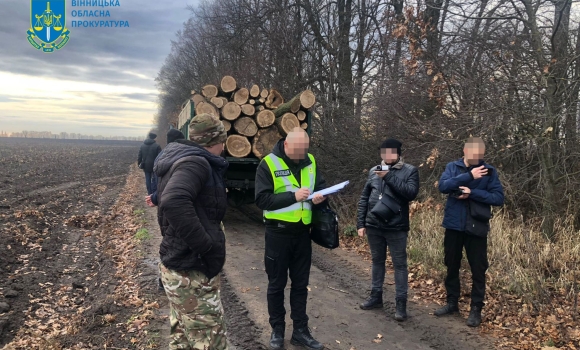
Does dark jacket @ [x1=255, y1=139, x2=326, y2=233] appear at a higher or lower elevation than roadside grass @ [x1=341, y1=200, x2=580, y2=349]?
higher

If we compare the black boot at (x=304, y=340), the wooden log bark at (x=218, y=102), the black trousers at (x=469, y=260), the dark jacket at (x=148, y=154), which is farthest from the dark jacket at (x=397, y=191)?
the dark jacket at (x=148, y=154)

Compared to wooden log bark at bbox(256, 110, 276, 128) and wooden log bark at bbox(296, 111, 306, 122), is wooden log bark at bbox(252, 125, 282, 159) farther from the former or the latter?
wooden log bark at bbox(296, 111, 306, 122)

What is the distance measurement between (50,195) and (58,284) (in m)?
8.33

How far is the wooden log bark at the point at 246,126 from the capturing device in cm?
841

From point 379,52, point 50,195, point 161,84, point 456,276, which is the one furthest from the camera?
point 161,84

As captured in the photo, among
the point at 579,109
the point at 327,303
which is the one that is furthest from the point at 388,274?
the point at 579,109

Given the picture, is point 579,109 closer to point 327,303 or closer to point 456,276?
point 456,276

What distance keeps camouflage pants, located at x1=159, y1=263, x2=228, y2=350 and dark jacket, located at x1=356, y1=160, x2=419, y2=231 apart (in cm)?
210

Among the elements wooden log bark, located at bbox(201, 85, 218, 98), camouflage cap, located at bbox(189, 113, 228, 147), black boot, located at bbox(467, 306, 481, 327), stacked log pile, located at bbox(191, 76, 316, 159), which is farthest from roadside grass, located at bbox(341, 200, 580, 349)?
wooden log bark, located at bbox(201, 85, 218, 98)

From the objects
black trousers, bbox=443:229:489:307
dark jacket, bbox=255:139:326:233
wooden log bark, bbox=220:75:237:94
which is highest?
wooden log bark, bbox=220:75:237:94

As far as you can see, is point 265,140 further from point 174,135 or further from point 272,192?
point 272,192

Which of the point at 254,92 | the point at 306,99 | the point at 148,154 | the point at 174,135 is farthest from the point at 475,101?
the point at 148,154

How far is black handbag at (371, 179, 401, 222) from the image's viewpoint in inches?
162

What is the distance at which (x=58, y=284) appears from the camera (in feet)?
18.5
